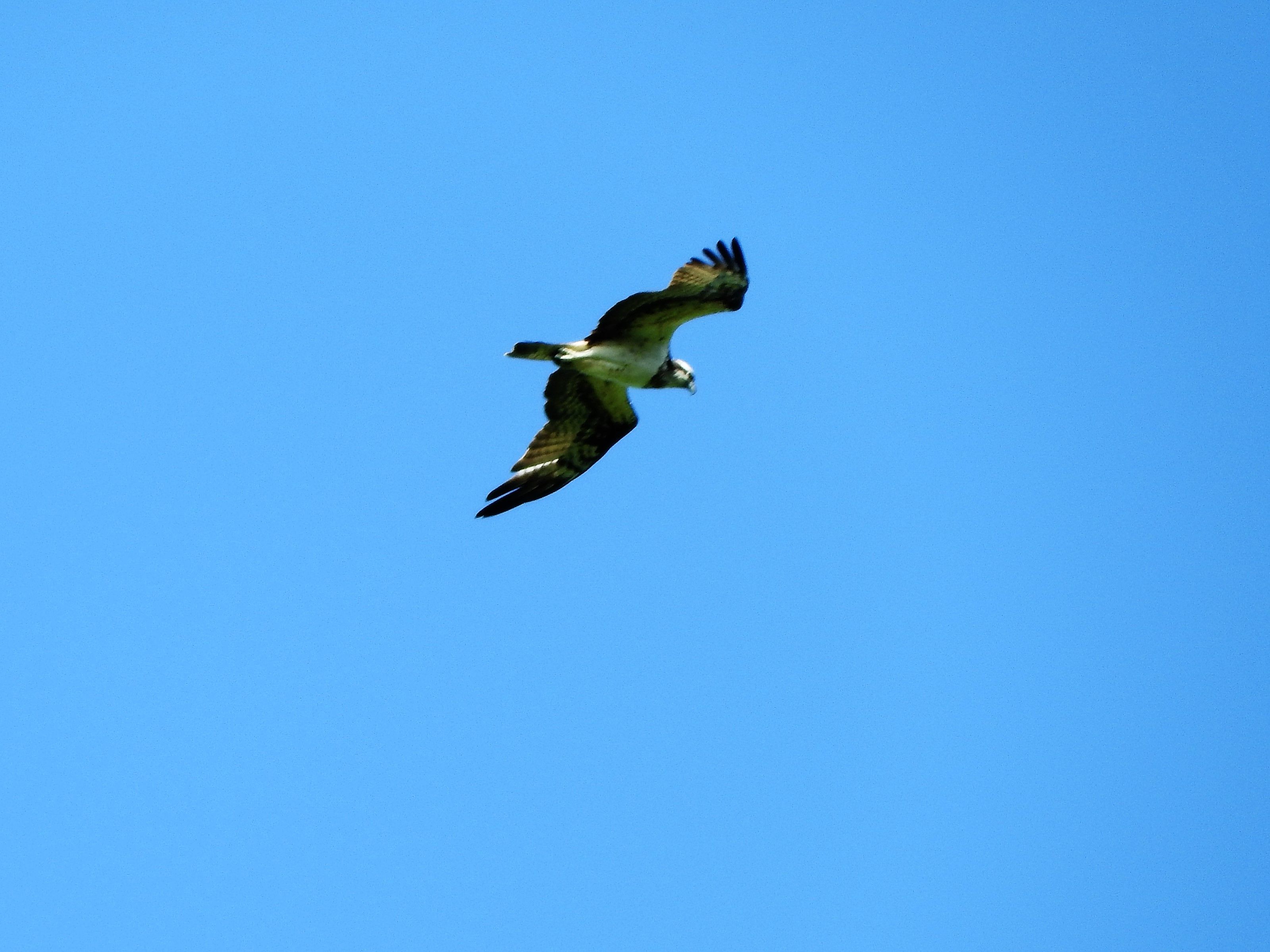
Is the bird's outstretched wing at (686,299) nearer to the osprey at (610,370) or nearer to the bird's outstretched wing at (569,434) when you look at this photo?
the osprey at (610,370)

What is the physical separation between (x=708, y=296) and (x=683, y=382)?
1111mm

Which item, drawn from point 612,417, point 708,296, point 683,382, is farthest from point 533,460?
point 708,296

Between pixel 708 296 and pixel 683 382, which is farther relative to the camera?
pixel 683 382

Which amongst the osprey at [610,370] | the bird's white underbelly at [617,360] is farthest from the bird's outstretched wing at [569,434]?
the bird's white underbelly at [617,360]

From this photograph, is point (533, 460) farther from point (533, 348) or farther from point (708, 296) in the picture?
point (708, 296)

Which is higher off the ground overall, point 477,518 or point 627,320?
point 627,320

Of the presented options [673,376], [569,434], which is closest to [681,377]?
[673,376]

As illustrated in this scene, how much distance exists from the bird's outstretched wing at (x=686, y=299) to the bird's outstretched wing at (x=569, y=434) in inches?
38.5

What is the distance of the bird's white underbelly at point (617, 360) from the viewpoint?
11.9m

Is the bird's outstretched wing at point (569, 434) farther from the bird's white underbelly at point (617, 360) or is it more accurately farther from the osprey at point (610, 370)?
the bird's white underbelly at point (617, 360)

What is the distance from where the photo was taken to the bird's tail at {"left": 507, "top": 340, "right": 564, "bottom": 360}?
11758mm

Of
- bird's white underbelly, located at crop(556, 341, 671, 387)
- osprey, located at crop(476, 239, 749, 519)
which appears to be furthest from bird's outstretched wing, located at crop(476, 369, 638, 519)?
bird's white underbelly, located at crop(556, 341, 671, 387)

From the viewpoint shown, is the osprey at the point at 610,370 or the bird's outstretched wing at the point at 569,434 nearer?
the osprey at the point at 610,370

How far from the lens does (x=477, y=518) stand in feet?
40.1
